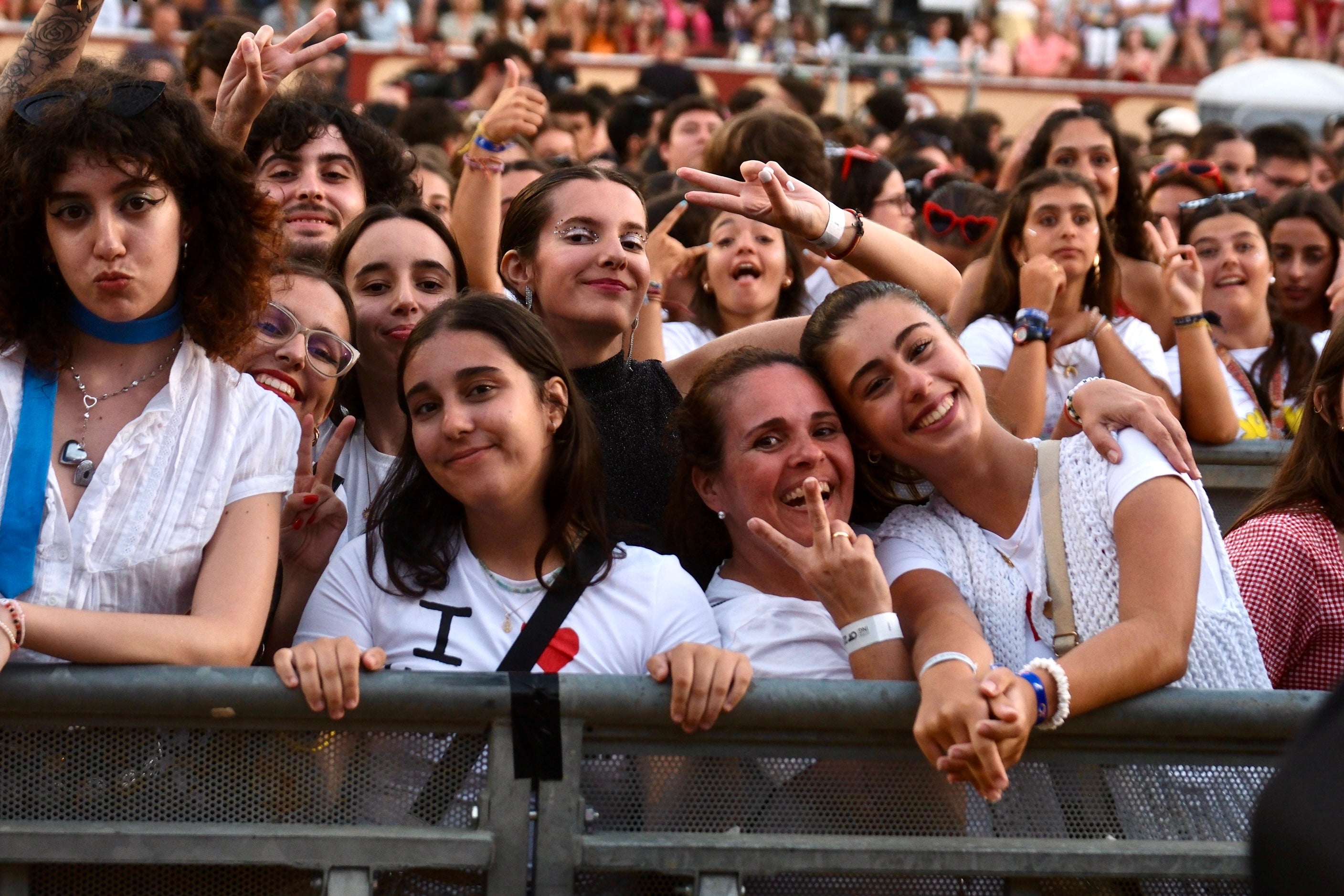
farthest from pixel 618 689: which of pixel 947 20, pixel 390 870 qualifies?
pixel 947 20

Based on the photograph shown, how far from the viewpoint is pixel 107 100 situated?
8.38ft

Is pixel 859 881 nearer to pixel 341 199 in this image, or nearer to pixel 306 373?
pixel 306 373

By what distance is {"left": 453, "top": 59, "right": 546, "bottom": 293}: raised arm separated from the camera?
4.19 m

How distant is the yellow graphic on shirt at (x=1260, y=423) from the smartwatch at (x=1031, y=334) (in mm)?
924

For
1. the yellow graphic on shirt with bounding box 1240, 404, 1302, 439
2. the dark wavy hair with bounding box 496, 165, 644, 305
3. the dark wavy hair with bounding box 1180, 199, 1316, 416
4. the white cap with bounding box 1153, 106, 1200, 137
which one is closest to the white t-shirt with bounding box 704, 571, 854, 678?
the dark wavy hair with bounding box 496, 165, 644, 305

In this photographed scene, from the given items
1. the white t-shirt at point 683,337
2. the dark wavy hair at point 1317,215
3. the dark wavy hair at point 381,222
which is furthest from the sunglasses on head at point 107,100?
the dark wavy hair at point 1317,215

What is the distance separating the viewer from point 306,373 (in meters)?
3.26

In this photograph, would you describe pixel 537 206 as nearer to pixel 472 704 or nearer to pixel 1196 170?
pixel 472 704

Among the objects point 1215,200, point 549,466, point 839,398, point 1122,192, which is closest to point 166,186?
point 549,466

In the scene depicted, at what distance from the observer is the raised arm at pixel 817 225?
3.24 meters

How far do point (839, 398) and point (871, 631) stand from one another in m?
0.66

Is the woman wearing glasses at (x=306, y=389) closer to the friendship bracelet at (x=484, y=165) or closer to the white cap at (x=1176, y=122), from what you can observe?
the friendship bracelet at (x=484, y=165)

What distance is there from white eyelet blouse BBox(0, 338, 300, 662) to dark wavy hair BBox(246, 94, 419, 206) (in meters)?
1.61

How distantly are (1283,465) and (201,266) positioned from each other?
7.92 feet
